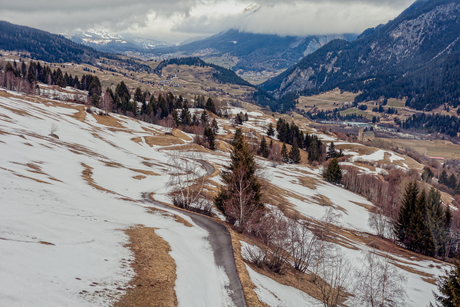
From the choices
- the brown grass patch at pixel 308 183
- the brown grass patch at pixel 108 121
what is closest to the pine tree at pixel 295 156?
the brown grass patch at pixel 308 183

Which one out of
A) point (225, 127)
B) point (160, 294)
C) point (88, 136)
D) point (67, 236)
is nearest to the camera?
point (160, 294)

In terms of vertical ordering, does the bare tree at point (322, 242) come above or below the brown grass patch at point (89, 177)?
below

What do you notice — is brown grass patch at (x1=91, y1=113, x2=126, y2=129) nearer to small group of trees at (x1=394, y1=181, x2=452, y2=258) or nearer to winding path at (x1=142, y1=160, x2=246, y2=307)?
winding path at (x1=142, y1=160, x2=246, y2=307)

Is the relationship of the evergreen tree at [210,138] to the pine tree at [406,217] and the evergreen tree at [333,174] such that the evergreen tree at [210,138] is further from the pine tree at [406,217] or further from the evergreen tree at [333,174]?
the pine tree at [406,217]

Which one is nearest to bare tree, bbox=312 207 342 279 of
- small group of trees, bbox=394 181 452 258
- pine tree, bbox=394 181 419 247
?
small group of trees, bbox=394 181 452 258

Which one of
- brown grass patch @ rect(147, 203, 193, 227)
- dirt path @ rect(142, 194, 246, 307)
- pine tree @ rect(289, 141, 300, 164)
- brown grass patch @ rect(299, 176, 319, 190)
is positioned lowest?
brown grass patch @ rect(299, 176, 319, 190)

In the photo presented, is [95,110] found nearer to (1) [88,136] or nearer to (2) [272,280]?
(1) [88,136]

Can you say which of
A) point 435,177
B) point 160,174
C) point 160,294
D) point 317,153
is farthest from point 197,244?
point 435,177
